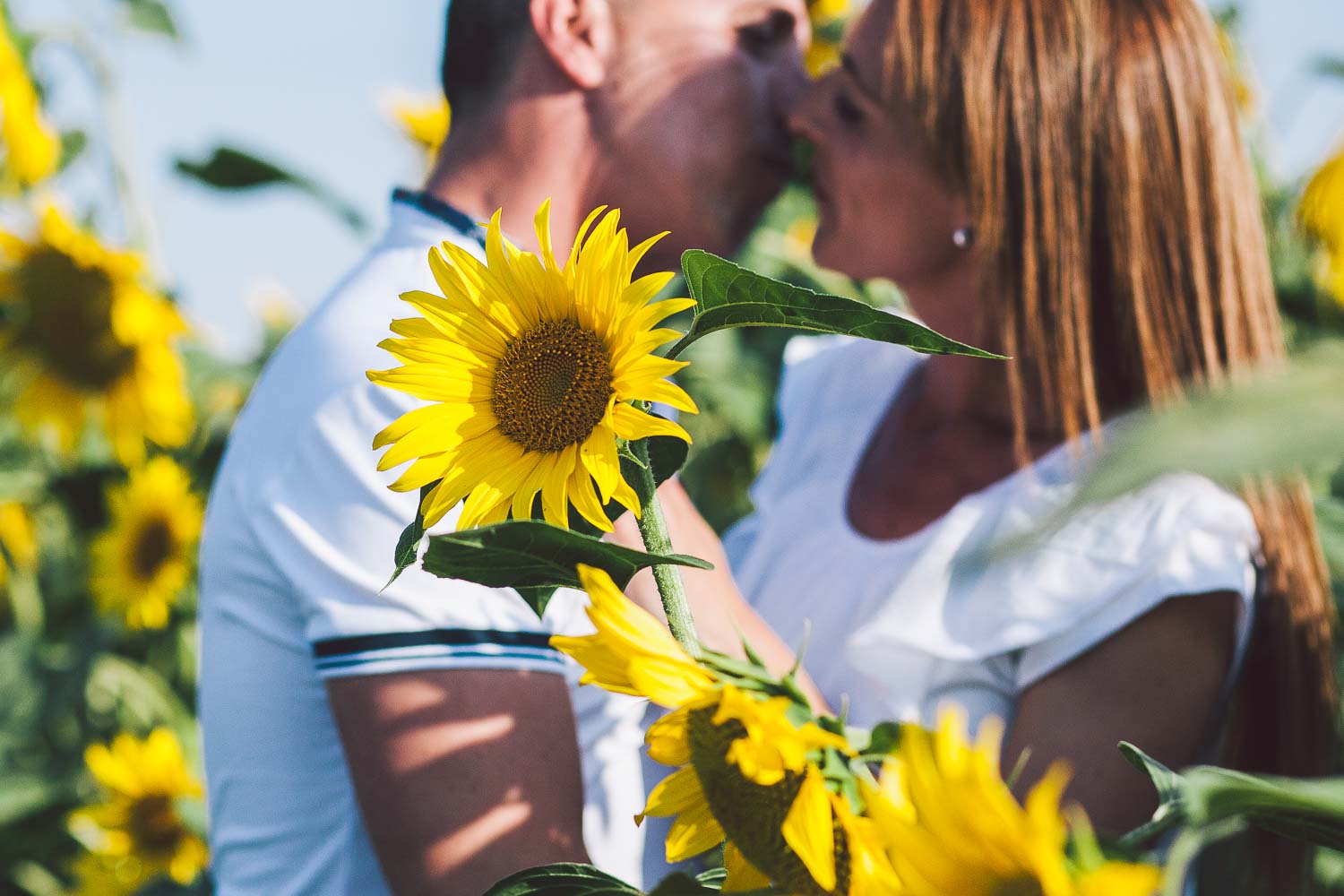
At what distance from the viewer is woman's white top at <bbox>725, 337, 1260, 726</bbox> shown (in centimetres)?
85

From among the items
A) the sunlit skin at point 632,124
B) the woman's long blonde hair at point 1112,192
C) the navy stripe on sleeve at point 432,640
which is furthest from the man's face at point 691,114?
the navy stripe on sleeve at point 432,640

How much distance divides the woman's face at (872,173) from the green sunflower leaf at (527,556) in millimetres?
755

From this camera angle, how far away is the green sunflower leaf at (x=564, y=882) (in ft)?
1.17

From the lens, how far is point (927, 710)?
93 centimetres

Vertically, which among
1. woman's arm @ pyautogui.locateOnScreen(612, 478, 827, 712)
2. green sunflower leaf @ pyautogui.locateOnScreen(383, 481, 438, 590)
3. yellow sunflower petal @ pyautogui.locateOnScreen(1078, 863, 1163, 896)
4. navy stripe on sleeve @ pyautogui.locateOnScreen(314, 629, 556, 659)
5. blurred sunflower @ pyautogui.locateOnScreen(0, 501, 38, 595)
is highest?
yellow sunflower petal @ pyautogui.locateOnScreen(1078, 863, 1163, 896)

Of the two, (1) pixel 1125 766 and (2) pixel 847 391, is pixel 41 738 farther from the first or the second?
(1) pixel 1125 766

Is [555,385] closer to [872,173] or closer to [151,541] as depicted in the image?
[872,173]

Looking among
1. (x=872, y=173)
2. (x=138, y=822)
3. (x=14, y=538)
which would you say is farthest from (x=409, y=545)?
(x=14, y=538)

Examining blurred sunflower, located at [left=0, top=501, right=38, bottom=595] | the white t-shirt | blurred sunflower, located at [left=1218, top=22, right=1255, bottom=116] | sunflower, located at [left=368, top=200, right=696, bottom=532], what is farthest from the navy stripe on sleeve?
blurred sunflower, located at [left=0, top=501, right=38, bottom=595]

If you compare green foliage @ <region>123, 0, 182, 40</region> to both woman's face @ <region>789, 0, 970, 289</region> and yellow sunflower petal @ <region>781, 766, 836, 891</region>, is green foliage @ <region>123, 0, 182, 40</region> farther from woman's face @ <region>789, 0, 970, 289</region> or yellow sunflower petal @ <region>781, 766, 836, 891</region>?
yellow sunflower petal @ <region>781, 766, 836, 891</region>

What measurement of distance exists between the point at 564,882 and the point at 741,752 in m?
0.09

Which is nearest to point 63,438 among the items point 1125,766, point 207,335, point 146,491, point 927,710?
point 146,491

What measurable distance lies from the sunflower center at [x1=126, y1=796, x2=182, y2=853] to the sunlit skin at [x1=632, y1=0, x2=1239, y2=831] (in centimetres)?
104

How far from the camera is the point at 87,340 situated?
173 cm
